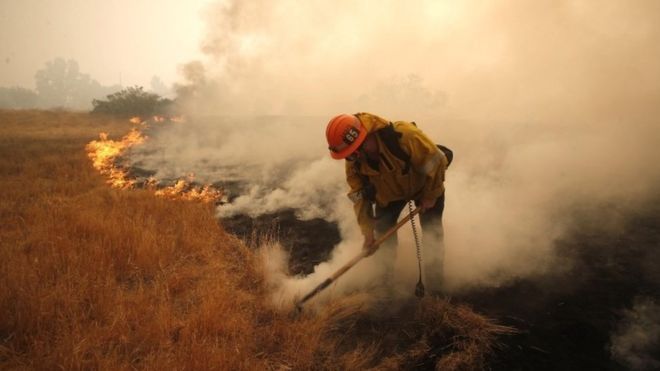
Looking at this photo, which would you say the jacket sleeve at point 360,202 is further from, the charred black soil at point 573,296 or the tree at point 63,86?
the tree at point 63,86

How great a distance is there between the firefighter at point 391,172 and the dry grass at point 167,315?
2.29 feet

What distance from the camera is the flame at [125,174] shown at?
24.7ft

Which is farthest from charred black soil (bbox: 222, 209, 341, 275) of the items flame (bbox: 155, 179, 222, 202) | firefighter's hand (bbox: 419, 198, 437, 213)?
firefighter's hand (bbox: 419, 198, 437, 213)

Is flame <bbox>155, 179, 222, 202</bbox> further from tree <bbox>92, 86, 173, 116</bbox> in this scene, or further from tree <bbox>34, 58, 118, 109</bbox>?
tree <bbox>34, 58, 118, 109</bbox>

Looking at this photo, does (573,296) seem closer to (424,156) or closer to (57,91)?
(424,156)

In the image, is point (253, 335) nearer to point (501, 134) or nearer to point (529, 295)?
point (529, 295)

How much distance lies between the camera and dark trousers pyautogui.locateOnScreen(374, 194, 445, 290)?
384cm

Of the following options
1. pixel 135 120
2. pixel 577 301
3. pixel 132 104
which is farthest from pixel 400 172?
pixel 132 104

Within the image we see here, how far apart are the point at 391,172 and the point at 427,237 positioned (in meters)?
0.97

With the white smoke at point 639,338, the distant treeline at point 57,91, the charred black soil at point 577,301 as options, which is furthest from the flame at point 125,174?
the distant treeline at point 57,91

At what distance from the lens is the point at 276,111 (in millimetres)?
27344

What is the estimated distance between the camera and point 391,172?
341 cm

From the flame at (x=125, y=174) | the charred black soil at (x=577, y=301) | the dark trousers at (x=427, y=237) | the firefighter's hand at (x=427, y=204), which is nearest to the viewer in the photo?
the charred black soil at (x=577, y=301)

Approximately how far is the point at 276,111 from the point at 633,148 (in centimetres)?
2224
